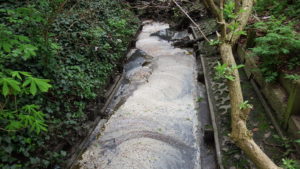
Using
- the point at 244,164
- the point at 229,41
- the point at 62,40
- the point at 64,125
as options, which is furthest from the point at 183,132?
the point at 62,40

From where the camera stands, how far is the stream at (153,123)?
5016 millimetres

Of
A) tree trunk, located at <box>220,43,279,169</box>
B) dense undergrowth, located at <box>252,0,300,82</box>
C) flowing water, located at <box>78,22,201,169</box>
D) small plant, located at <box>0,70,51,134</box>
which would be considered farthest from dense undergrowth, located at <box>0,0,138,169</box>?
dense undergrowth, located at <box>252,0,300,82</box>

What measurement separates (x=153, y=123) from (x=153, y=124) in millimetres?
41

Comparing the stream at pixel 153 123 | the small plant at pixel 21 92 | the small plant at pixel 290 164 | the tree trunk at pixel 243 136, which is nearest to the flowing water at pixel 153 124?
the stream at pixel 153 123

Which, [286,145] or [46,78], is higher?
[46,78]

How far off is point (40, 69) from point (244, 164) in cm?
465

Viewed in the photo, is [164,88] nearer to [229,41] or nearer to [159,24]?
[229,41]

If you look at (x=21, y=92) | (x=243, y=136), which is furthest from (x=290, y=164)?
(x=21, y=92)

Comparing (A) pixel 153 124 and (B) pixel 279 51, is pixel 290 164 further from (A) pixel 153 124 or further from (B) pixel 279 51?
(A) pixel 153 124

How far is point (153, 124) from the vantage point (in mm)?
6047

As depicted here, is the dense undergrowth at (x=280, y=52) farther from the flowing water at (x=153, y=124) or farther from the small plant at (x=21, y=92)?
the small plant at (x=21, y=92)

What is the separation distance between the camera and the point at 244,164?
4266 millimetres

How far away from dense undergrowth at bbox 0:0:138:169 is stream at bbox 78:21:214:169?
2.38 feet

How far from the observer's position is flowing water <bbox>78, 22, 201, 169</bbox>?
501cm
